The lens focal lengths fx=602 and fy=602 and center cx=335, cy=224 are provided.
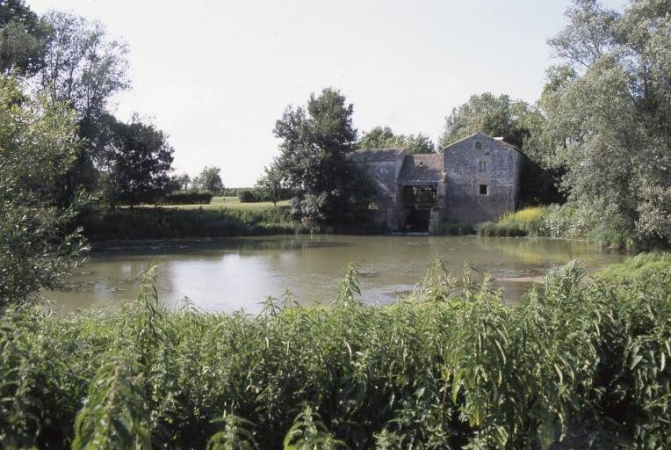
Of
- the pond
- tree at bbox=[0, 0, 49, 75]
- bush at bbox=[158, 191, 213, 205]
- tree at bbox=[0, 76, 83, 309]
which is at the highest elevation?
tree at bbox=[0, 0, 49, 75]

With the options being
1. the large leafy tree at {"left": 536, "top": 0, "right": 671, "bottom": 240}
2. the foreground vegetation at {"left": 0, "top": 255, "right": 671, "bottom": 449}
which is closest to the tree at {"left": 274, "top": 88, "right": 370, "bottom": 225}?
the large leafy tree at {"left": 536, "top": 0, "right": 671, "bottom": 240}

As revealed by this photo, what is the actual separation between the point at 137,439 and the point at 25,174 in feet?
17.8

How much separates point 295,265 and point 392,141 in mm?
Result: 50668

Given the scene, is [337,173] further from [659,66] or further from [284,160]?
[659,66]

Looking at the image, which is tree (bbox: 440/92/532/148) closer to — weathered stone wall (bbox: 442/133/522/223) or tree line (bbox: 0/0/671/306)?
tree line (bbox: 0/0/671/306)

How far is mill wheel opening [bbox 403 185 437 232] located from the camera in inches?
1898

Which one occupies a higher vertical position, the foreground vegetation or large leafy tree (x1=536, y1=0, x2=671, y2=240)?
large leafy tree (x1=536, y1=0, x2=671, y2=240)

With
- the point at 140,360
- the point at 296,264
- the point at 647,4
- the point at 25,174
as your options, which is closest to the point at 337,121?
the point at 296,264

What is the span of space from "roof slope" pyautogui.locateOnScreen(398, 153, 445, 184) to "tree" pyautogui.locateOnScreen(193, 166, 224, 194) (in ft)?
96.6

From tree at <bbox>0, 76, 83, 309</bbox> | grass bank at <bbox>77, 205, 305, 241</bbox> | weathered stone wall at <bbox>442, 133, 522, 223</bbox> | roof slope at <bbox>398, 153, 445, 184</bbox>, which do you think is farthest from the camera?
roof slope at <bbox>398, 153, 445, 184</bbox>

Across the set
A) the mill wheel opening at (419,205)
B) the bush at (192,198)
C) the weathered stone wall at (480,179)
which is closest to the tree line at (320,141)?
the weathered stone wall at (480,179)

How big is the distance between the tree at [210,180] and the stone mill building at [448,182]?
2905 cm

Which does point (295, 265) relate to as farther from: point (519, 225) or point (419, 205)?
point (419, 205)

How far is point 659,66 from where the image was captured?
24109 millimetres
